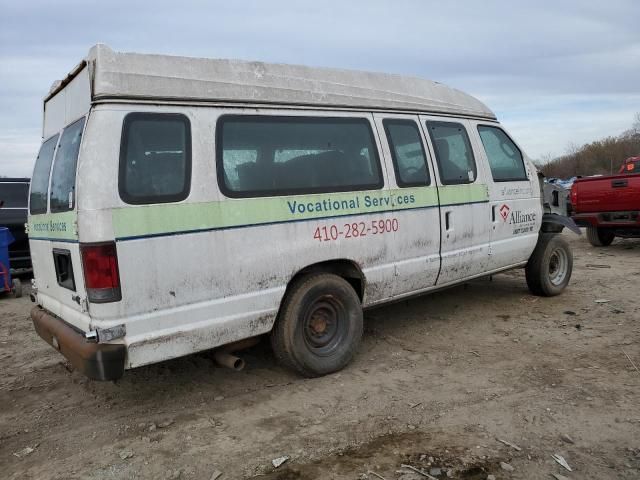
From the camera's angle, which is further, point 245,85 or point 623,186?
point 623,186

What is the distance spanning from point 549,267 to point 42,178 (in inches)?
229

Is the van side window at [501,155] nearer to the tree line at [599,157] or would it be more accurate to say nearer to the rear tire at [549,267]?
the rear tire at [549,267]

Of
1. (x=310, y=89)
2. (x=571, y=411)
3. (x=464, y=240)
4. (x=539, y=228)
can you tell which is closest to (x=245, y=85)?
(x=310, y=89)

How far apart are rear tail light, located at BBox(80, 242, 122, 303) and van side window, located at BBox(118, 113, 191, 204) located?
351mm

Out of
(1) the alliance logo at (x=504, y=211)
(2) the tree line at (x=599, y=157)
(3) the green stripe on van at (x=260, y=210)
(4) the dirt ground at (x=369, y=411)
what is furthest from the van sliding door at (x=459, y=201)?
(2) the tree line at (x=599, y=157)

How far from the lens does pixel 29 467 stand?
3.18 m

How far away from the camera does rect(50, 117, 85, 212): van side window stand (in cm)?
352

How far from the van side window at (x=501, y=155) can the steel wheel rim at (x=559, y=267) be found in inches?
50.6

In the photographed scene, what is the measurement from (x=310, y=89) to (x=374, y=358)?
8.00 feet

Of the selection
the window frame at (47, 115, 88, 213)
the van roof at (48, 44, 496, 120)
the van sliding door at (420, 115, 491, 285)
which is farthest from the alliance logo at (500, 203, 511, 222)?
the window frame at (47, 115, 88, 213)

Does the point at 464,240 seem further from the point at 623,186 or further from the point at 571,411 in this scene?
the point at 623,186

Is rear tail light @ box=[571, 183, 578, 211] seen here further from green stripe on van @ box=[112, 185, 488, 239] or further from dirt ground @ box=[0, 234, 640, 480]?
green stripe on van @ box=[112, 185, 488, 239]

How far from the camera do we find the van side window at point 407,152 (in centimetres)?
475

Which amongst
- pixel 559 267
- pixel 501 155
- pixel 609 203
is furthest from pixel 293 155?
pixel 609 203
